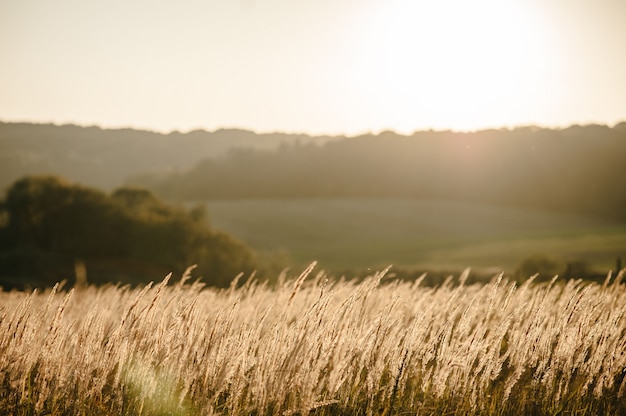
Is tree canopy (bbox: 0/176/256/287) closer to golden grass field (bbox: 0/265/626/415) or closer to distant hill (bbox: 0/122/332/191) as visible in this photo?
golden grass field (bbox: 0/265/626/415)

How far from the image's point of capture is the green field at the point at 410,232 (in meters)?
53.0

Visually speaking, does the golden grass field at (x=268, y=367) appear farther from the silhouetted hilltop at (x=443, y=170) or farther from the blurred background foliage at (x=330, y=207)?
the silhouetted hilltop at (x=443, y=170)

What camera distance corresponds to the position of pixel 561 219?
71.2m

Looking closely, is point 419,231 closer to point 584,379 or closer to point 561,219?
point 561,219

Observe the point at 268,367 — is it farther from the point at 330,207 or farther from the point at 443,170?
the point at 443,170

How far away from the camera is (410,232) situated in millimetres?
74000

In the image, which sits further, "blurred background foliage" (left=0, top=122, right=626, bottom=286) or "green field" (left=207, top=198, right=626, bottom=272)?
"green field" (left=207, top=198, right=626, bottom=272)

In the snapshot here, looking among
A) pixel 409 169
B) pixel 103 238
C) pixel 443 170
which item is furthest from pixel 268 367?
pixel 409 169

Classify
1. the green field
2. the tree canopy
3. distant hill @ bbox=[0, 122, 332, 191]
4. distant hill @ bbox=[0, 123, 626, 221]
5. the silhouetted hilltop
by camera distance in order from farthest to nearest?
distant hill @ bbox=[0, 122, 332, 191] < distant hill @ bbox=[0, 123, 626, 221] < the silhouetted hilltop < the green field < the tree canopy

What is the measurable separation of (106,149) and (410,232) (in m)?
85.7

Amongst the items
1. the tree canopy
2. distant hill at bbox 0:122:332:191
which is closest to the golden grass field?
the tree canopy

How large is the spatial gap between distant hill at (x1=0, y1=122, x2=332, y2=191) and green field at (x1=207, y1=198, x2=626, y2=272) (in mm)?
26942

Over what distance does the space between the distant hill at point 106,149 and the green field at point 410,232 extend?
2694 cm

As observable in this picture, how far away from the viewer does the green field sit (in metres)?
Answer: 53.0
